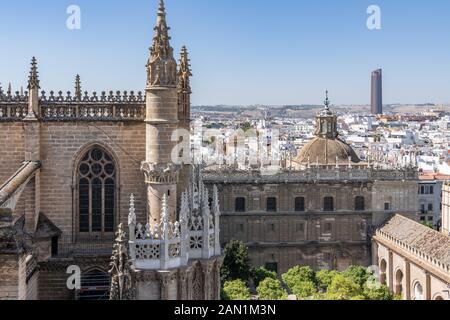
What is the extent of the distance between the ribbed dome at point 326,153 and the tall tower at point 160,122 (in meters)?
34.4

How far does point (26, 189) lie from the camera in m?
16.7

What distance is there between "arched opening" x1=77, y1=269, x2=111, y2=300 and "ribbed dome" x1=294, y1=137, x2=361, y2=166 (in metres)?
33.5

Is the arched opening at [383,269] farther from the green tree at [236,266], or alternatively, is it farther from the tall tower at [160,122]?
the tall tower at [160,122]

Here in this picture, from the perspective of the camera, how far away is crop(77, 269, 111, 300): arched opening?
17.3 metres

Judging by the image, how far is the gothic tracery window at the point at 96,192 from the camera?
1742cm

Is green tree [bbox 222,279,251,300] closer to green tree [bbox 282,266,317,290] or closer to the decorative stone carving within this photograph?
green tree [bbox 282,266,317,290]

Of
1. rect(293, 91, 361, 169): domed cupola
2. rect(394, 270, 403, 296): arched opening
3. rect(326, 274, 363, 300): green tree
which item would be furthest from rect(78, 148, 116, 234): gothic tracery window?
rect(293, 91, 361, 169): domed cupola

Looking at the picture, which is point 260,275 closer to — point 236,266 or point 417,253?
point 236,266

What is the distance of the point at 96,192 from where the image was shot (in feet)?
57.5

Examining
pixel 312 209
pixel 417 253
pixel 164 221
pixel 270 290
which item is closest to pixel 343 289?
pixel 270 290
